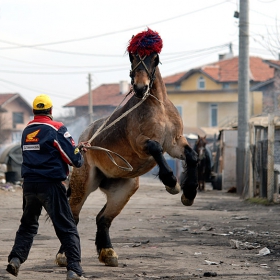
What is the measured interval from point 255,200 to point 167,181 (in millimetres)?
11719

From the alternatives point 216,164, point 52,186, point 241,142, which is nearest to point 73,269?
point 52,186

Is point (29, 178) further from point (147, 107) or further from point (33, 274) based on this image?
point (147, 107)

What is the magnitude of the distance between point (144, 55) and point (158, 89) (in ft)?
1.62

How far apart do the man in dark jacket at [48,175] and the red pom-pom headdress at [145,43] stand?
1995 millimetres

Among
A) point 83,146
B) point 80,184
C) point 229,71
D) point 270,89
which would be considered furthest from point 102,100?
point 83,146

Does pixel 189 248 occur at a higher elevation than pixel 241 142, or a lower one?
lower

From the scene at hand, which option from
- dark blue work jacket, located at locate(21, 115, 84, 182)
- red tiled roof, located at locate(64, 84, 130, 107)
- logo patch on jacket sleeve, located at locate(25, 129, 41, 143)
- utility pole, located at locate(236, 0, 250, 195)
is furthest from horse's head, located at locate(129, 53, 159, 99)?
red tiled roof, located at locate(64, 84, 130, 107)

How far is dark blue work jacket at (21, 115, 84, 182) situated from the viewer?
797 cm

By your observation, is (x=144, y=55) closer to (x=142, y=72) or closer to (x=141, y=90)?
(x=142, y=72)

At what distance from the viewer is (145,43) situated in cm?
991

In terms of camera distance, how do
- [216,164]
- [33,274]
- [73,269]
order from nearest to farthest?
[73,269]
[33,274]
[216,164]

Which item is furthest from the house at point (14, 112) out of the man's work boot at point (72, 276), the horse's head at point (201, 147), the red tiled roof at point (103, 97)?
the man's work boot at point (72, 276)

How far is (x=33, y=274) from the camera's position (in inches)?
349

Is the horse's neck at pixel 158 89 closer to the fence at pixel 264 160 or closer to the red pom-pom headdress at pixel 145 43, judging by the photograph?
the red pom-pom headdress at pixel 145 43
